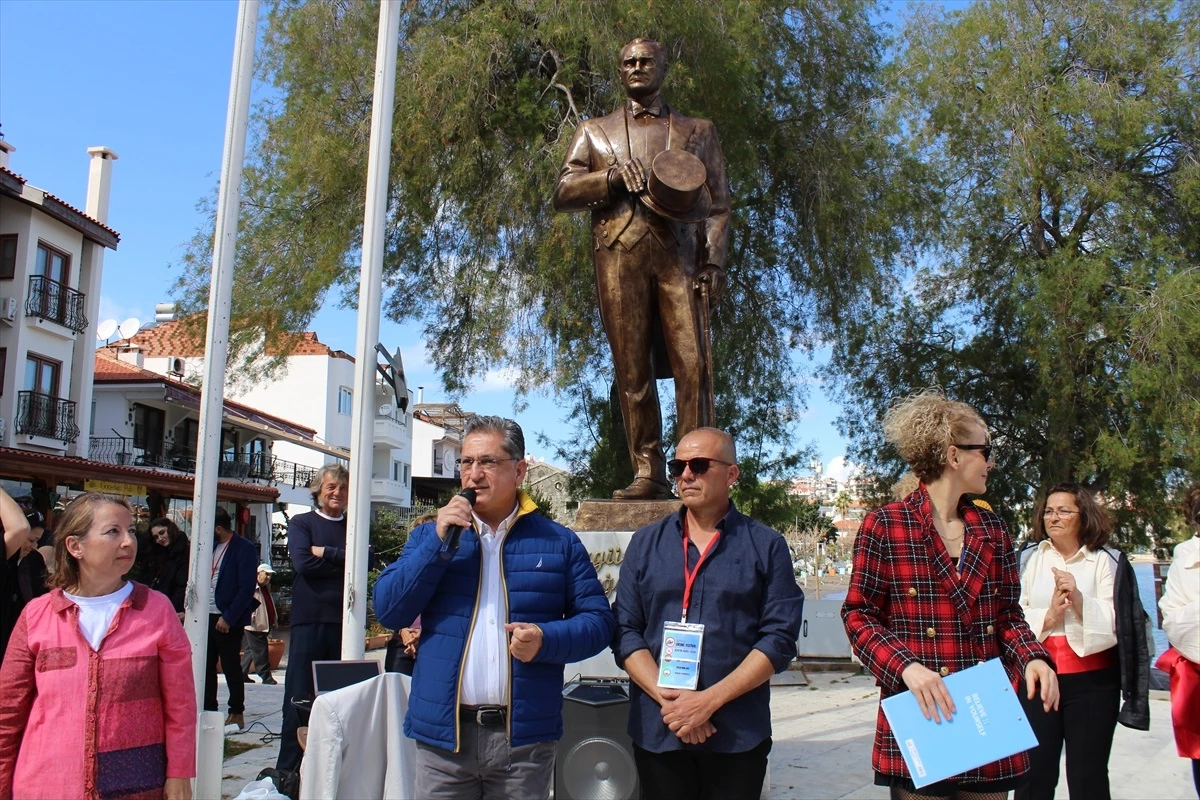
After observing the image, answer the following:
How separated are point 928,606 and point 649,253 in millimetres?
2896

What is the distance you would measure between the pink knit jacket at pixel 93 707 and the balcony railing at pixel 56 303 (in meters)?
26.6

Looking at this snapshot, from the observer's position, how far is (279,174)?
15.1 meters

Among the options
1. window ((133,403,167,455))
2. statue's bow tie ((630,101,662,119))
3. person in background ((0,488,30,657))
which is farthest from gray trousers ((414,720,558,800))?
window ((133,403,167,455))

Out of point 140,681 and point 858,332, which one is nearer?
point 140,681

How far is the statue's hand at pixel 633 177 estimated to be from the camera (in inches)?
199

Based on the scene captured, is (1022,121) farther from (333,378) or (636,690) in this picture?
A: (333,378)

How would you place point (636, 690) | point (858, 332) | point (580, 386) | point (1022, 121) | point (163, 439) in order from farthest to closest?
1. point (163, 439)
2. point (1022, 121)
3. point (858, 332)
4. point (580, 386)
5. point (636, 690)


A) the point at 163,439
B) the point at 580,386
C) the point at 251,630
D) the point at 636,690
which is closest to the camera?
the point at 636,690

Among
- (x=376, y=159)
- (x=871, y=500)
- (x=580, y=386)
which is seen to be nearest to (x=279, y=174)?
(x=580, y=386)

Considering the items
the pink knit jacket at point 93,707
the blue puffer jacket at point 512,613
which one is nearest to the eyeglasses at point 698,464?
the blue puffer jacket at point 512,613

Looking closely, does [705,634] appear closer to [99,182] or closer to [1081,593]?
[1081,593]

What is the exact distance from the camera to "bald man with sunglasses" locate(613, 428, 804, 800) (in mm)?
2746

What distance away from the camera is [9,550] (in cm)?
356

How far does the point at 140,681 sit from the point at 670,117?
379 centimetres
